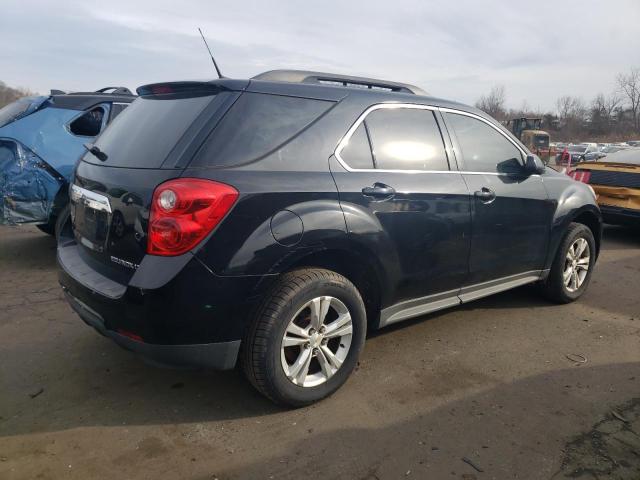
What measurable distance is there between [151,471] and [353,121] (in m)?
2.14

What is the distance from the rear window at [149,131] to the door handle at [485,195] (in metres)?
1.99

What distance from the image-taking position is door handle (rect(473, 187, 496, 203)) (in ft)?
11.8

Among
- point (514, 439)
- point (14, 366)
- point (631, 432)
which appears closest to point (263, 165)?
point (514, 439)

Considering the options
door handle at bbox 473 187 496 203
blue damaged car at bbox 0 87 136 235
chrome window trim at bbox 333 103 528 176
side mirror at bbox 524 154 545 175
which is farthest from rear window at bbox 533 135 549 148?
door handle at bbox 473 187 496 203

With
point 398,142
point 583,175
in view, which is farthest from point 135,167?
point 583,175

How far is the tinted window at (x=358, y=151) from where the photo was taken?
296 centimetres

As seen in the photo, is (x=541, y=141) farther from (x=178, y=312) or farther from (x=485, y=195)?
(x=178, y=312)

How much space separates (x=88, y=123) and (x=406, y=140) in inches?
175

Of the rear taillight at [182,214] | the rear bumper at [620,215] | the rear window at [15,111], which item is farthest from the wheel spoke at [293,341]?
the rear bumper at [620,215]

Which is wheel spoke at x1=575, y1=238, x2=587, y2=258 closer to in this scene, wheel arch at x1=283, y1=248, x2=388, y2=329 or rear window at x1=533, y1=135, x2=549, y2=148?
wheel arch at x1=283, y1=248, x2=388, y2=329

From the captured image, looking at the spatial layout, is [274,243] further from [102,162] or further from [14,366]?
[14,366]

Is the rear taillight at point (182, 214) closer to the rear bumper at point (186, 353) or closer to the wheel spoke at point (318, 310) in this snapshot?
the rear bumper at point (186, 353)

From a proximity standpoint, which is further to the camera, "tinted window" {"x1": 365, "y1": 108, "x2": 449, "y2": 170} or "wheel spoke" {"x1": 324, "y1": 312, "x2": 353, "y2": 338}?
"tinted window" {"x1": 365, "y1": 108, "x2": 449, "y2": 170}

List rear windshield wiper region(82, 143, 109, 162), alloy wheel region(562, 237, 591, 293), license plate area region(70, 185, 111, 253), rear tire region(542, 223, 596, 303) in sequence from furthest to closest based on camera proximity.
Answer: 1. alloy wheel region(562, 237, 591, 293)
2. rear tire region(542, 223, 596, 303)
3. rear windshield wiper region(82, 143, 109, 162)
4. license plate area region(70, 185, 111, 253)
